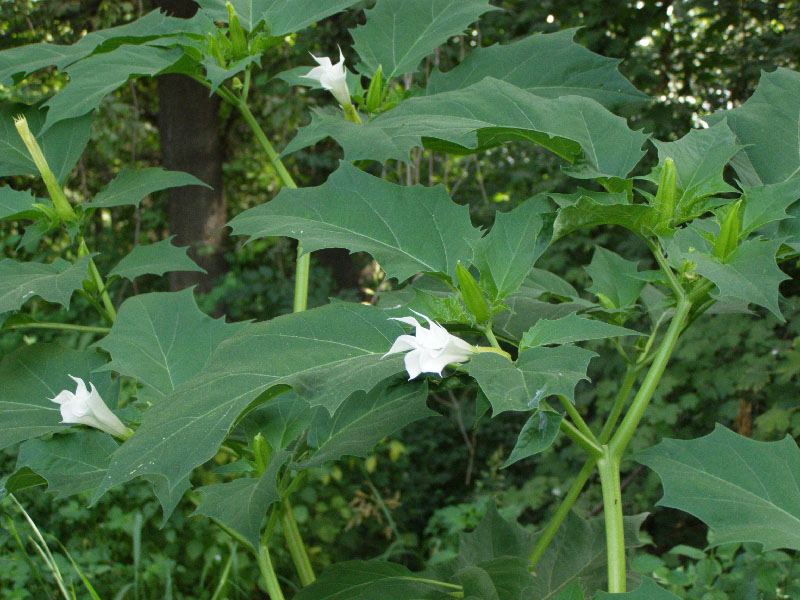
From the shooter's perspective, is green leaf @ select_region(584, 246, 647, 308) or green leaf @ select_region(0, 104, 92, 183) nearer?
green leaf @ select_region(584, 246, 647, 308)

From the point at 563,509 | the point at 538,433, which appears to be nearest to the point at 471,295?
the point at 538,433

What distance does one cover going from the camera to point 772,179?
1.00 meters

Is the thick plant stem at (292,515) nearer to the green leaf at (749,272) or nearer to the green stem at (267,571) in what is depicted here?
the green stem at (267,571)

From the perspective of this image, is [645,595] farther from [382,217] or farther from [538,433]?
[382,217]

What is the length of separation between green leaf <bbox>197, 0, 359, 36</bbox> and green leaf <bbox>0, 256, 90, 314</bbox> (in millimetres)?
490

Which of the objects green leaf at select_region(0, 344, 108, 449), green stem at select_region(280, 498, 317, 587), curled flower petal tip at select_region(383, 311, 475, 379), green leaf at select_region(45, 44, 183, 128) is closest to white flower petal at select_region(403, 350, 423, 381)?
curled flower petal tip at select_region(383, 311, 475, 379)

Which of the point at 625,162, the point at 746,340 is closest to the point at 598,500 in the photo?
the point at 746,340

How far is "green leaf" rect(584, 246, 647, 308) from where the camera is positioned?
114 centimetres

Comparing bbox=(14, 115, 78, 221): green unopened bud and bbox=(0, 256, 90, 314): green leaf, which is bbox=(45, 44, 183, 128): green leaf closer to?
bbox=(14, 115, 78, 221): green unopened bud

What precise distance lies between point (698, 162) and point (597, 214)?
18 cm

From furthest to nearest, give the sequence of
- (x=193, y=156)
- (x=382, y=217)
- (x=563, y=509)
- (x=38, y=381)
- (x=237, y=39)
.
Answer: (x=193, y=156) < (x=237, y=39) < (x=38, y=381) < (x=563, y=509) < (x=382, y=217)

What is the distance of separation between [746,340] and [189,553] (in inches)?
100

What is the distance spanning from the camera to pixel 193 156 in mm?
5355

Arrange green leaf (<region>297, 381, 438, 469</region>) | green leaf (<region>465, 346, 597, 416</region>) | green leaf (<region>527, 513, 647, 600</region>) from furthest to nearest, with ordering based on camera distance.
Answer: green leaf (<region>527, 513, 647, 600</region>), green leaf (<region>297, 381, 438, 469</region>), green leaf (<region>465, 346, 597, 416</region>)
